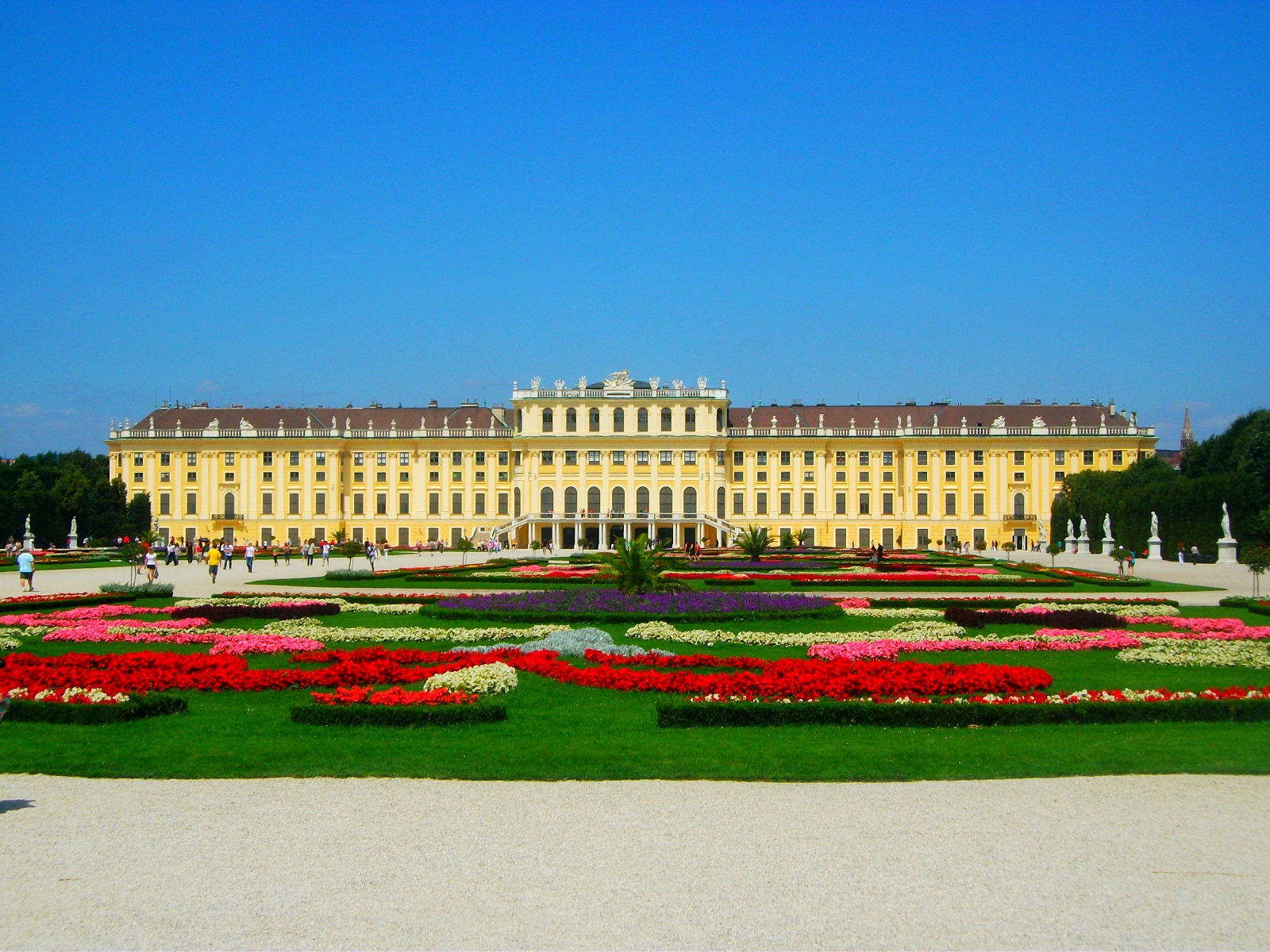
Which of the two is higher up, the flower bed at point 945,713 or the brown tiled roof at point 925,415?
the brown tiled roof at point 925,415

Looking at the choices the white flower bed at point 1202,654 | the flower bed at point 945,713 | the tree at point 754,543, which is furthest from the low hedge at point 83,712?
the tree at point 754,543

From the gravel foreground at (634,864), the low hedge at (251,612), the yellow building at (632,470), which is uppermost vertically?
the yellow building at (632,470)

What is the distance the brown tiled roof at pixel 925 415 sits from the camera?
75.0 metres

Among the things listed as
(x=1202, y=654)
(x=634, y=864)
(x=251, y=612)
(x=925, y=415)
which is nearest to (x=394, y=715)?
(x=634, y=864)

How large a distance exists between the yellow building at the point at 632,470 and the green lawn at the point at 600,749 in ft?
202

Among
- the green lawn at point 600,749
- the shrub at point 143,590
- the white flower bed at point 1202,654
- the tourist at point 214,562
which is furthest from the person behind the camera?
the tourist at point 214,562

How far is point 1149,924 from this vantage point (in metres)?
5.27

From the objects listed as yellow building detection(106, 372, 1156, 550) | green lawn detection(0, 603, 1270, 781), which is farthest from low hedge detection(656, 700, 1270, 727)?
yellow building detection(106, 372, 1156, 550)

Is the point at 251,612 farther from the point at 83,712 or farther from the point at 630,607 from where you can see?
the point at 83,712

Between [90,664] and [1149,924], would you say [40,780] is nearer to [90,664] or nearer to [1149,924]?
[90,664]

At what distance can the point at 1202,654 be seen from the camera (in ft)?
43.7

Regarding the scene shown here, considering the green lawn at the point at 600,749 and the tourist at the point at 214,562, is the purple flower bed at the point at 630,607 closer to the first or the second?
the green lawn at the point at 600,749

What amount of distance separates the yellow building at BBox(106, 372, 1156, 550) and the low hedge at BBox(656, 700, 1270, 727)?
61380mm

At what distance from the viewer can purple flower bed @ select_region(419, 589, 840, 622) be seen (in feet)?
58.9
